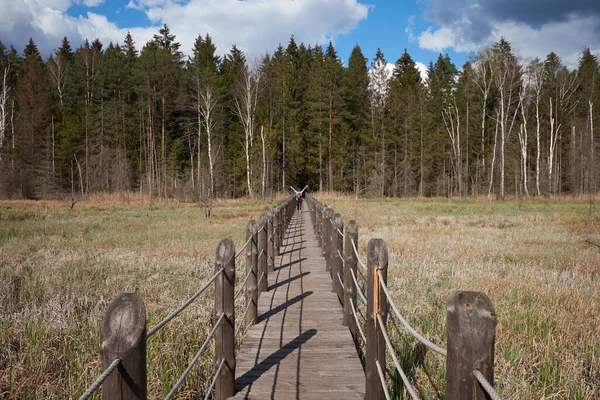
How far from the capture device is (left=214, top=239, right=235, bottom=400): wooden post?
318cm

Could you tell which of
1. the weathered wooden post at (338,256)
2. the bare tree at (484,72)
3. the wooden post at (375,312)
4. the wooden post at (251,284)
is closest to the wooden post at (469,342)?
the wooden post at (375,312)

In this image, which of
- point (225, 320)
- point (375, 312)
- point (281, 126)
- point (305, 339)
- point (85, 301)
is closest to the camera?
point (375, 312)

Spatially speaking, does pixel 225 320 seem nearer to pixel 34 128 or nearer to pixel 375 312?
pixel 375 312

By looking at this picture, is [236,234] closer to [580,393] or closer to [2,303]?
[2,303]

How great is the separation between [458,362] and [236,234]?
498 inches

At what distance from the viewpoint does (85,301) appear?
5.86 m

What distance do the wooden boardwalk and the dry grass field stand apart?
1.86ft

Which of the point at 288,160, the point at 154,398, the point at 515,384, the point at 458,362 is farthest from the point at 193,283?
the point at 288,160

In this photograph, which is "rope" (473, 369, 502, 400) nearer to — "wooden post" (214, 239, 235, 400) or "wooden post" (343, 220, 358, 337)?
"wooden post" (214, 239, 235, 400)

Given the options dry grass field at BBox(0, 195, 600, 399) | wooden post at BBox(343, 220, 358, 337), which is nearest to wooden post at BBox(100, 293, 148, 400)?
dry grass field at BBox(0, 195, 600, 399)

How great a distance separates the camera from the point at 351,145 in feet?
154

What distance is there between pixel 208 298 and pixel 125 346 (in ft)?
16.3

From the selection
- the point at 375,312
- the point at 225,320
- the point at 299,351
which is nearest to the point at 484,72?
the point at 299,351

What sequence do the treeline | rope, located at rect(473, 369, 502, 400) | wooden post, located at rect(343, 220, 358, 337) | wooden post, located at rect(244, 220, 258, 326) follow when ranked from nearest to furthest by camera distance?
rope, located at rect(473, 369, 502, 400) < wooden post, located at rect(343, 220, 358, 337) < wooden post, located at rect(244, 220, 258, 326) < the treeline
